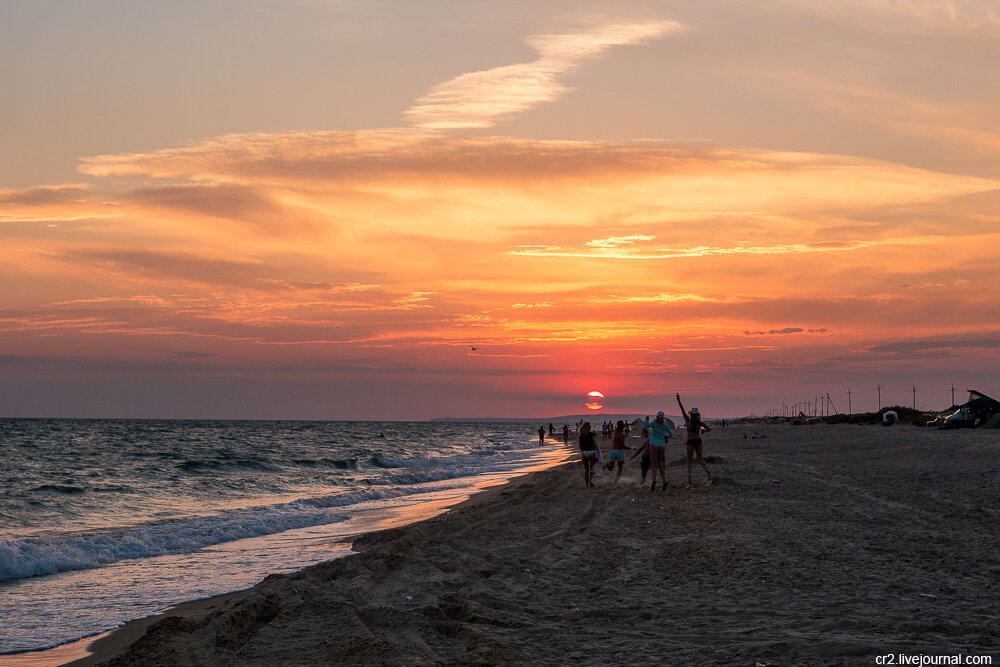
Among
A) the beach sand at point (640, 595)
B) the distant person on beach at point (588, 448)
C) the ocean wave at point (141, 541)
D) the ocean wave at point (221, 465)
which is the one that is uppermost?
the distant person on beach at point (588, 448)

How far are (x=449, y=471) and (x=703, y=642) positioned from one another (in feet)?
116

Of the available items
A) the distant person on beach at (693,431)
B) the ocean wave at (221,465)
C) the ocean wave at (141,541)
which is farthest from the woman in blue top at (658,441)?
the ocean wave at (221,465)

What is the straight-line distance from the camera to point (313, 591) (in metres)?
9.27

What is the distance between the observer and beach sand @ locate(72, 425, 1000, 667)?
6461mm

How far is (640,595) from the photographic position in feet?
27.1

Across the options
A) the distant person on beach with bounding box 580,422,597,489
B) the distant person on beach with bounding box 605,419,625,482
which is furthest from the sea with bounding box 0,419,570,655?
the distant person on beach with bounding box 605,419,625,482

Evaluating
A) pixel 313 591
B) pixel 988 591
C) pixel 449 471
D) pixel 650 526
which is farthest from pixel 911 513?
pixel 449 471

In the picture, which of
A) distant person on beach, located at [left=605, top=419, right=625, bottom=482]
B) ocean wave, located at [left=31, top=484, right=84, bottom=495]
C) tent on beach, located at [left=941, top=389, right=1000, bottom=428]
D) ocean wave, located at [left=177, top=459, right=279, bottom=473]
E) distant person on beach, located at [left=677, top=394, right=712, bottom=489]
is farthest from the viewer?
tent on beach, located at [left=941, top=389, right=1000, bottom=428]

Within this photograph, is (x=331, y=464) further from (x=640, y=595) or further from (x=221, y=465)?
(x=640, y=595)

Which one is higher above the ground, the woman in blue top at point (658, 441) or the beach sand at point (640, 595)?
the woman in blue top at point (658, 441)

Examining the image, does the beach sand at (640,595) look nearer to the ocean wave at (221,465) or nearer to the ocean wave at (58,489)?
the ocean wave at (58,489)

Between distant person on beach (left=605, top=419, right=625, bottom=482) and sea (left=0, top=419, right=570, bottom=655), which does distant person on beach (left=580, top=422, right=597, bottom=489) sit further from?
sea (left=0, top=419, right=570, bottom=655)

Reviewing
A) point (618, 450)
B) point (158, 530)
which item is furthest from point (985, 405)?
point (158, 530)

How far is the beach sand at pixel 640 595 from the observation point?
6461mm
